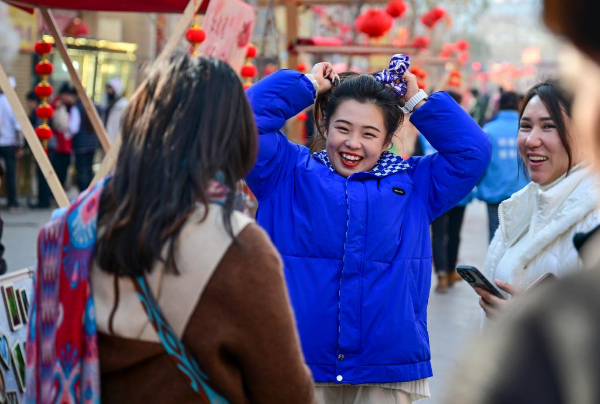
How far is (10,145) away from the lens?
1350cm

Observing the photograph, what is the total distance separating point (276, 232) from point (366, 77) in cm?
71

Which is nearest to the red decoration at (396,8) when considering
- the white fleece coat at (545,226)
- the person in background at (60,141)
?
the person in background at (60,141)

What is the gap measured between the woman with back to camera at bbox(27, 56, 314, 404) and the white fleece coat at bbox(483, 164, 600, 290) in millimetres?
1258

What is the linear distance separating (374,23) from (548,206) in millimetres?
7442

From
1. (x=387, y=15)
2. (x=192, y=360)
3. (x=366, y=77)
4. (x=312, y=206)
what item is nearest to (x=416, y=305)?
(x=312, y=206)

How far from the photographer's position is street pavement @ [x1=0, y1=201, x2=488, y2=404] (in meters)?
6.43

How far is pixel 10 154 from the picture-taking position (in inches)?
534

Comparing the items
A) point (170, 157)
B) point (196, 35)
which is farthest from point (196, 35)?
point (170, 157)

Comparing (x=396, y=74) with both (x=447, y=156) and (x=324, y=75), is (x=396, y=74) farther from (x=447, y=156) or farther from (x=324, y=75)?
(x=447, y=156)

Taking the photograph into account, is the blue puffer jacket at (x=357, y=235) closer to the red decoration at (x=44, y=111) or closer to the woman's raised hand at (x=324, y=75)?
the woman's raised hand at (x=324, y=75)

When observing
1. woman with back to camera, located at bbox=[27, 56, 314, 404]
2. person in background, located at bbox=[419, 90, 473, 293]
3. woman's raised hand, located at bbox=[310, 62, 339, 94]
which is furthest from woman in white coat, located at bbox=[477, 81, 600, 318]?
person in background, located at bbox=[419, 90, 473, 293]

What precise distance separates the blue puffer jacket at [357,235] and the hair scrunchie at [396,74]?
181mm

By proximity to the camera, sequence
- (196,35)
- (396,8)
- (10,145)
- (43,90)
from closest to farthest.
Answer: (196,35)
(43,90)
(396,8)
(10,145)

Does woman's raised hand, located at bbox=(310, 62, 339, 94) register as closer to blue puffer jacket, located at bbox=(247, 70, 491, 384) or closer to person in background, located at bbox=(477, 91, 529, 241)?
blue puffer jacket, located at bbox=(247, 70, 491, 384)
